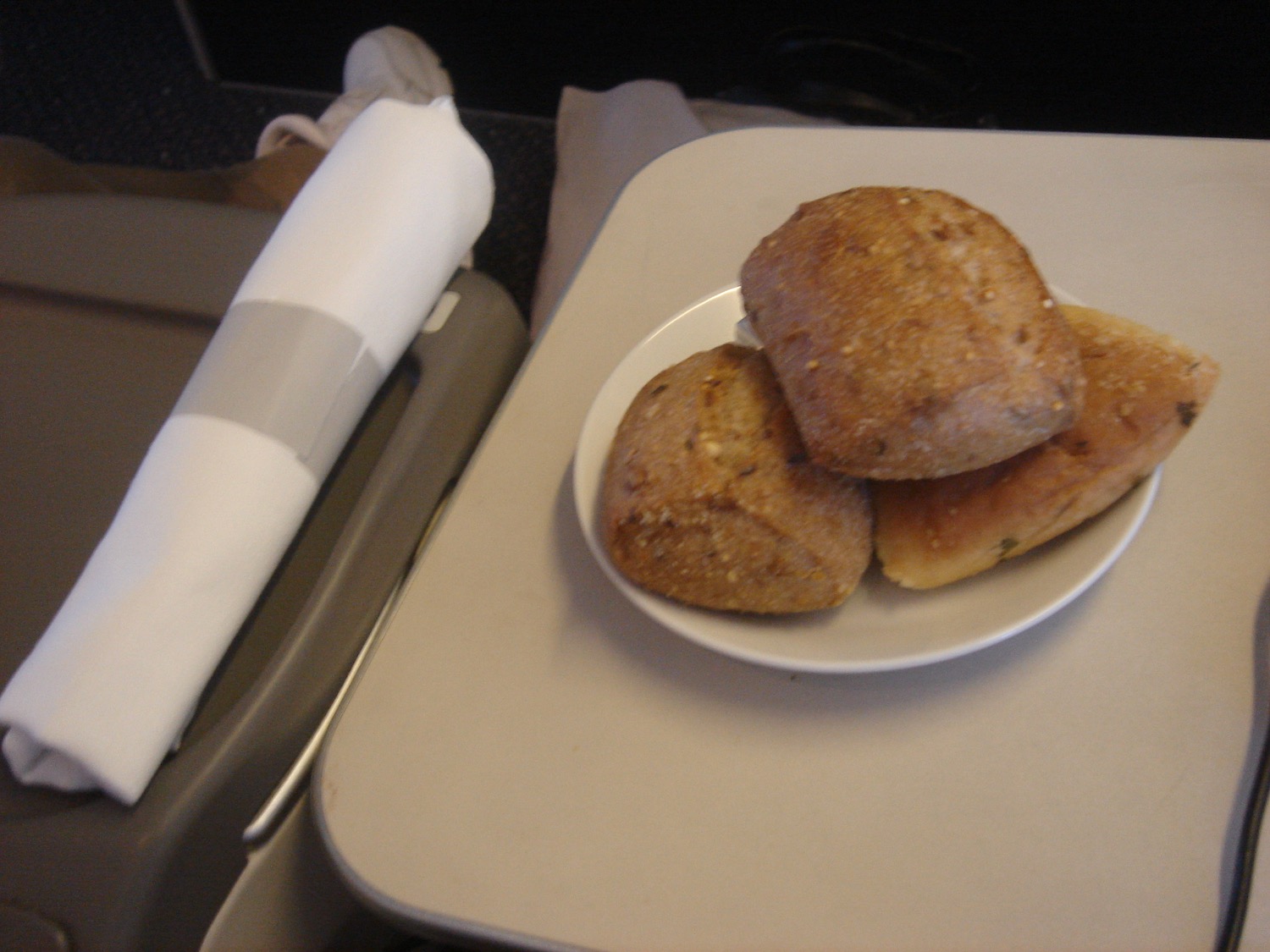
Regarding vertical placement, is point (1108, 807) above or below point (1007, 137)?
below

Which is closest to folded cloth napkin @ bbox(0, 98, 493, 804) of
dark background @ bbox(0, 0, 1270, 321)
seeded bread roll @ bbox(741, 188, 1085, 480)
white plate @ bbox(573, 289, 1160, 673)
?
white plate @ bbox(573, 289, 1160, 673)

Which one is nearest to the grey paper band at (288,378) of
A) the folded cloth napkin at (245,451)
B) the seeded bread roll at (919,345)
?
the folded cloth napkin at (245,451)

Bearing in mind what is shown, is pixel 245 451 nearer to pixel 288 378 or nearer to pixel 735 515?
pixel 288 378

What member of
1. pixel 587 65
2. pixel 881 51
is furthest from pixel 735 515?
pixel 587 65

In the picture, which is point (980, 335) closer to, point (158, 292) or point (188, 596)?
point (188, 596)

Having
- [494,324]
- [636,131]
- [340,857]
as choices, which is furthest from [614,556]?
[636,131]

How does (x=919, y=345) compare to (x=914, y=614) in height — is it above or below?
above

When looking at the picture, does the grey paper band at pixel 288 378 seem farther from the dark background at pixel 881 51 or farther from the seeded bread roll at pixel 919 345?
the dark background at pixel 881 51
